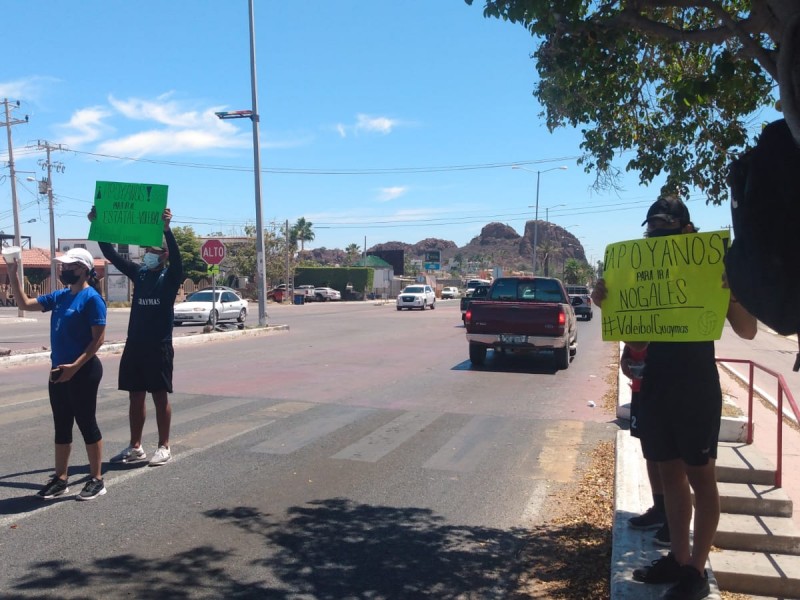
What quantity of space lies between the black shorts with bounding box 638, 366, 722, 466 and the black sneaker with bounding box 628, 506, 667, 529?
3.47 ft

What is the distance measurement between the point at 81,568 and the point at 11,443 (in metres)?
3.69

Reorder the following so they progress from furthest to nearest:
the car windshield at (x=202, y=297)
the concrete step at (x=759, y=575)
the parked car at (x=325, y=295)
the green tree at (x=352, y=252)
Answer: the green tree at (x=352, y=252) → the parked car at (x=325, y=295) → the car windshield at (x=202, y=297) → the concrete step at (x=759, y=575)

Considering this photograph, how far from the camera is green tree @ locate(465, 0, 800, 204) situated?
4805 mm

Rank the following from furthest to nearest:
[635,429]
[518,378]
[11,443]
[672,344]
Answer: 1. [518,378]
2. [11,443]
3. [635,429]
4. [672,344]

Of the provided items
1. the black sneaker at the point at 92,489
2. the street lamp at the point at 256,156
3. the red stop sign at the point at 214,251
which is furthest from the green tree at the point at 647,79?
the street lamp at the point at 256,156

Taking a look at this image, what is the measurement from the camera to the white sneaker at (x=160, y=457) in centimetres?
666

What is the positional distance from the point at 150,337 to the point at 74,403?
109 cm

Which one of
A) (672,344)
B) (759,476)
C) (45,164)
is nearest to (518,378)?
(759,476)

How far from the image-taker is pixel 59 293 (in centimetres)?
585

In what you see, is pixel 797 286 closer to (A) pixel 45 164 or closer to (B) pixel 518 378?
(B) pixel 518 378

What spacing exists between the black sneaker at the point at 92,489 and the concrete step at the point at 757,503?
15.4ft

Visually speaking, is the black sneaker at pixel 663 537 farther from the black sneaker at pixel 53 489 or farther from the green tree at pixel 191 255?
the green tree at pixel 191 255

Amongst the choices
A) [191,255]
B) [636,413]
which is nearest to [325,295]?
[191,255]

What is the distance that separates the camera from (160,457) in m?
6.69
